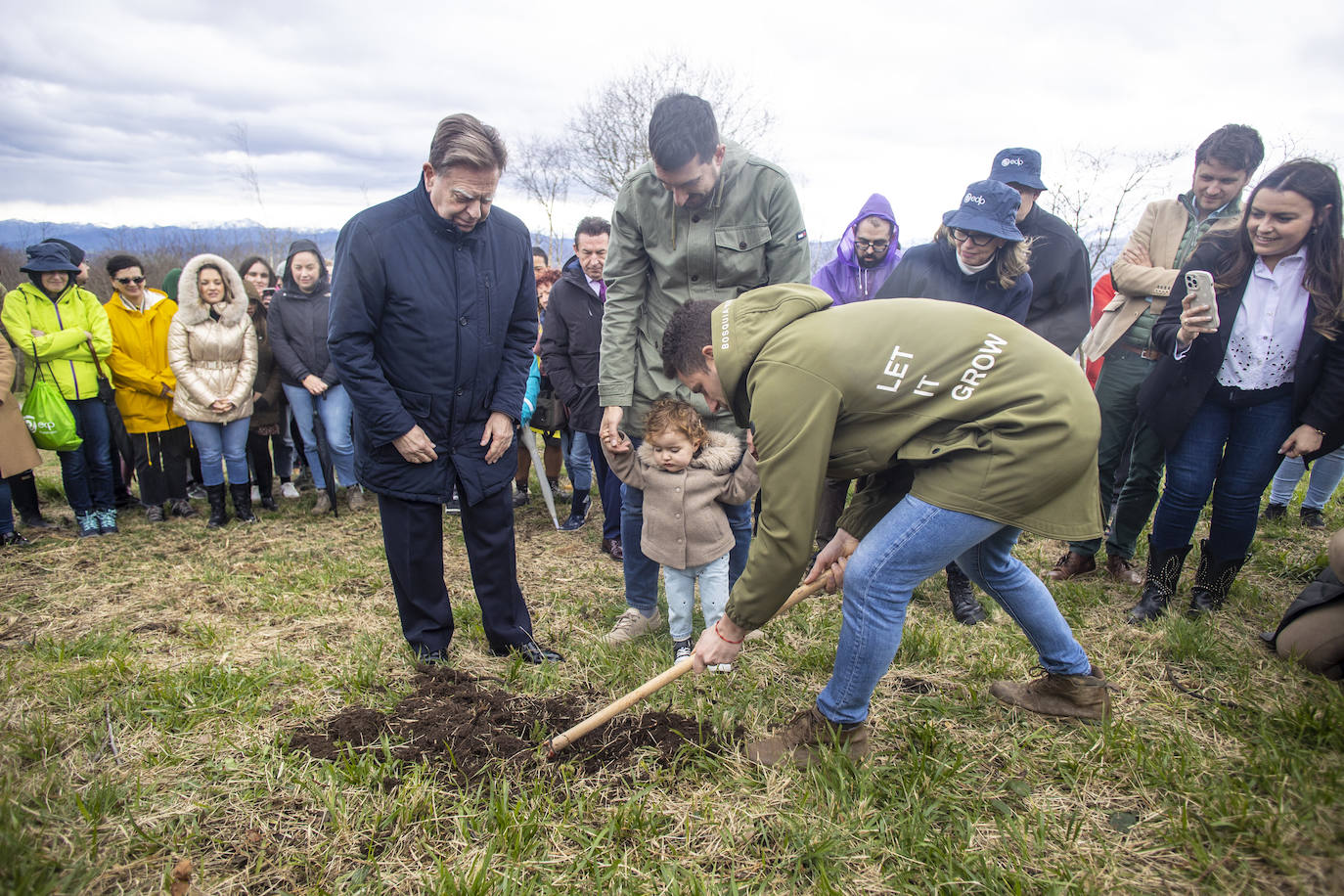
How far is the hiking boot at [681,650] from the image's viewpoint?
128 inches

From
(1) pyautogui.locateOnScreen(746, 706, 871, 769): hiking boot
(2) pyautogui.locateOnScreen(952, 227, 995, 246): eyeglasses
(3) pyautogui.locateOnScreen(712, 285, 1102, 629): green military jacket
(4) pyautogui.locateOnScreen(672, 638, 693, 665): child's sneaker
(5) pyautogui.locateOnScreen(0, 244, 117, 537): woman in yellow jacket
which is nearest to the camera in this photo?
(3) pyautogui.locateOnScreen(712, 285, 1102, 629): green military jacket

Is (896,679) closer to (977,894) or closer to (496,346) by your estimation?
(977,894)

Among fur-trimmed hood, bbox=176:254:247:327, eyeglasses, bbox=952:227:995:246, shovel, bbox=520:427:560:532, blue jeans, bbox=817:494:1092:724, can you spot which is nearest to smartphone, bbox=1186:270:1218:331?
eyeglasses, bbox=952:227:995:246

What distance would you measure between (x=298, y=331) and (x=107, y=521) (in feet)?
6.85

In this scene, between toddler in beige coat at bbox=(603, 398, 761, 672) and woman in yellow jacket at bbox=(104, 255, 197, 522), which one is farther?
woman in yellow jacket at bbox=(104, 255, 197, 522)

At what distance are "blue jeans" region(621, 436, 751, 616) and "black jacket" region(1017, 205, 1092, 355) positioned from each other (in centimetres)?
185

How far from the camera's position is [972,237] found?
11.3 feet

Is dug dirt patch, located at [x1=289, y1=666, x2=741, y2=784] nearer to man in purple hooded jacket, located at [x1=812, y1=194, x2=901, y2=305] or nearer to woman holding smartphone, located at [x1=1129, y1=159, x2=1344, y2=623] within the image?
woman holding smartphone, located at [x1=1129, y1=159, x2=1344, y2=623]

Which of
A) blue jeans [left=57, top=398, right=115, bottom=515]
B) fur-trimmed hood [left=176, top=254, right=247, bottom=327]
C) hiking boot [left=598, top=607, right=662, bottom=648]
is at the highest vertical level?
fur-trimmed hood [left=176, top=254, right=247, bottom=327]

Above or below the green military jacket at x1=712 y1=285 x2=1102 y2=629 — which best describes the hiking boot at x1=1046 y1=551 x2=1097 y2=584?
below

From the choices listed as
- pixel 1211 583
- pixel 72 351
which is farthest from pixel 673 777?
pixel 72 351

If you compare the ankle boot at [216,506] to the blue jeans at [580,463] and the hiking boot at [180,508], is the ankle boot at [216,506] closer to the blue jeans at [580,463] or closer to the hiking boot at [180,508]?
the hiking boot at [180,508]

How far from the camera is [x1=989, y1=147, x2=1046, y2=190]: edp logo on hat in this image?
3734 millimetres

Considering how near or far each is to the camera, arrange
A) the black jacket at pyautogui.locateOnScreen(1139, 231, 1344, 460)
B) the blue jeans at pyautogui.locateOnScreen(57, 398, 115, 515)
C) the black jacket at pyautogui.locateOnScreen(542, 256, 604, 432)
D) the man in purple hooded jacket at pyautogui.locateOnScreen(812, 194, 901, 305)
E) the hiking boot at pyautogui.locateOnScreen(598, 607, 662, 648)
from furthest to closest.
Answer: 1. the blue jeans at pyautogui.locateOnScreen(57, 398, 115, 515)
2. the black jacket at pyautogui.locateOnScreen(542, 256, 604, 432)
3. the man in purple hooded jacket at pyautogui.locateOnScreen(812, 194, 901, 305)
4. the hiking boot at pyautogui.locateOnScreen(598, 607, 662, 648)
5. the black jacket at pyautogui.locateOnScreen(1139, 231, 1344, 460)
